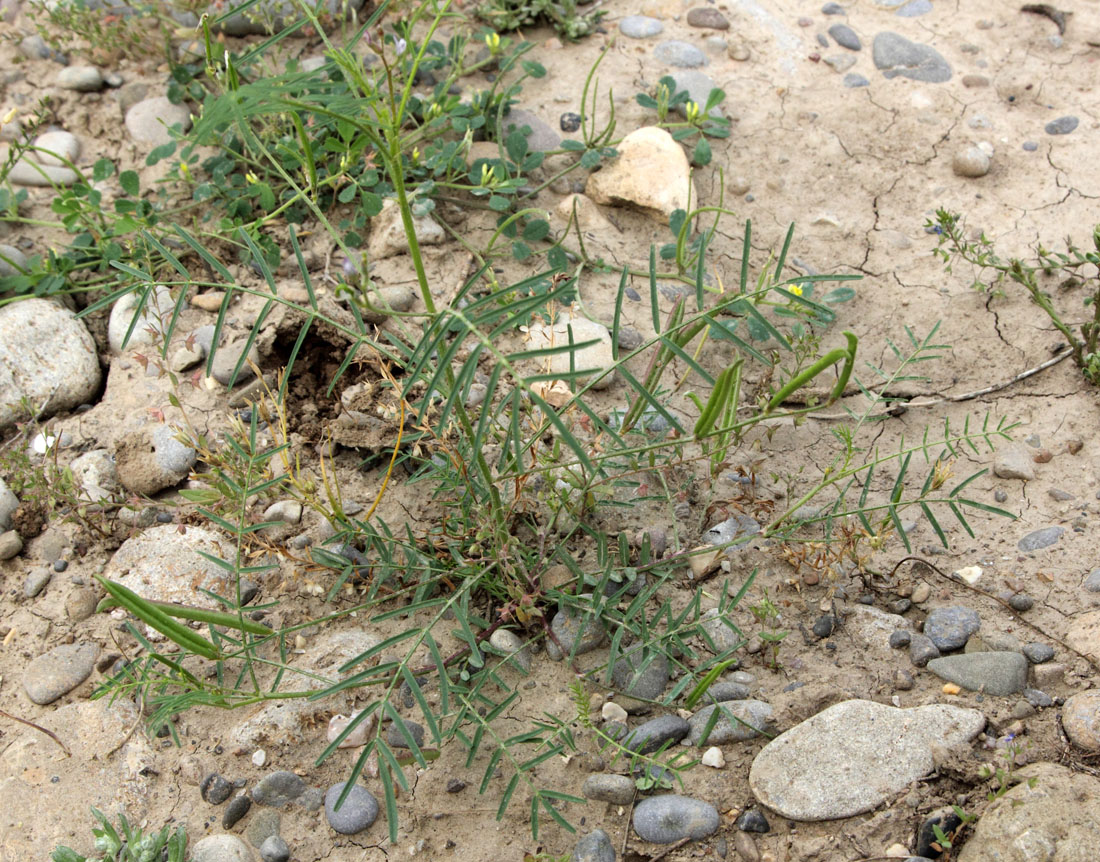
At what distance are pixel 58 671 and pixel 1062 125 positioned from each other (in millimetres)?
3781

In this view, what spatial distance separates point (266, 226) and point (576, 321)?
4.00 feet

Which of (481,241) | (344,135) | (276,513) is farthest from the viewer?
(481,241)

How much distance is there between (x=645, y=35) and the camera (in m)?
3.75

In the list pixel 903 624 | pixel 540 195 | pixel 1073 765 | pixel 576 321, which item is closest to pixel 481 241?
pixel 540 195

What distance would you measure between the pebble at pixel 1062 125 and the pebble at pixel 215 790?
3512mm

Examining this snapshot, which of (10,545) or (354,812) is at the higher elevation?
(10,545)

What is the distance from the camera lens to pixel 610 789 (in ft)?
5.96

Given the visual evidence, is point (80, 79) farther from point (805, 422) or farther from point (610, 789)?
point (610, 789)

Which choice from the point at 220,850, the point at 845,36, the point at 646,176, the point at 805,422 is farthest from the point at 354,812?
the point at 845,36

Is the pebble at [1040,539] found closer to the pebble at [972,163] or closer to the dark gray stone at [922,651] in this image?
the dark gray stone at [922,651]

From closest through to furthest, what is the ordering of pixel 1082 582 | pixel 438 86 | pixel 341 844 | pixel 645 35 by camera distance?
pixel 341 844, pixel 1082 582, pixel 438 86, pixel 645 35

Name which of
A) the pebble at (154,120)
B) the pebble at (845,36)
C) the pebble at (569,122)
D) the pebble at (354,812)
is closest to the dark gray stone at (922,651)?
the pebble at (354,812)

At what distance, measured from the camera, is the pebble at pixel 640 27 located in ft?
12.3

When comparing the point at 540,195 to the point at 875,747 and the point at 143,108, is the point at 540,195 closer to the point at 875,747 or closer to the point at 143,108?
the point at 143,108
